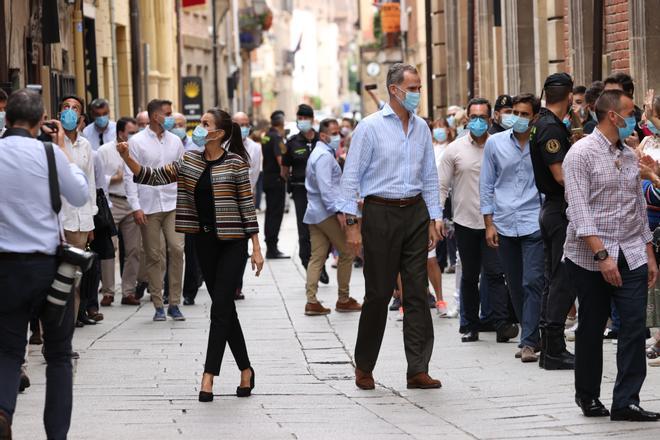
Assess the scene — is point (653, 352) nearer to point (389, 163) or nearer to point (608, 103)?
point (389, 163)

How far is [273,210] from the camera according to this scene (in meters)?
23.3

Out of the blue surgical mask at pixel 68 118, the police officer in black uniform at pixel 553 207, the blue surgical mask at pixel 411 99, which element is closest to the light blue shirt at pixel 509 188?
the police officer in black uniform at pixel 553 207

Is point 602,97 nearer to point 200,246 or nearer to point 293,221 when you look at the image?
point 200,246

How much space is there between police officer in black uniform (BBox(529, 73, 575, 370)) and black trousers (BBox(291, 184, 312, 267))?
7.93 meters

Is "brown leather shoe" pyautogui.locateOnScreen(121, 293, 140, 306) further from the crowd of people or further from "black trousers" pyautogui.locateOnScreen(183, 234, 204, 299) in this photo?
the crowd of people

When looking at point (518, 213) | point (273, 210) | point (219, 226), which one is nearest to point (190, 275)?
point (518, 213)

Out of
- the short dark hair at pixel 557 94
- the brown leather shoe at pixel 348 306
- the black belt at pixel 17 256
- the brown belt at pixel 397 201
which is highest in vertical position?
the short dark hair at pixel 557 94

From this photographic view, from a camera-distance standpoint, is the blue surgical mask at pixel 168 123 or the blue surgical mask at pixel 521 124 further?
the blue surgical mask at pixel 168 123

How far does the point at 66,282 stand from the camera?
793cm

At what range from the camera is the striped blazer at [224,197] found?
1032 cm

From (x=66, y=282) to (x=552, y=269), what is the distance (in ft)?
14.5

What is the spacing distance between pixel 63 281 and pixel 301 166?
1219 cm

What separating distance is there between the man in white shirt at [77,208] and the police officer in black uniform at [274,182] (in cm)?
873

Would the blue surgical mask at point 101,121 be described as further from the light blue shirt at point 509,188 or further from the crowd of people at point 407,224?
the light blue shirt at point 509,188
